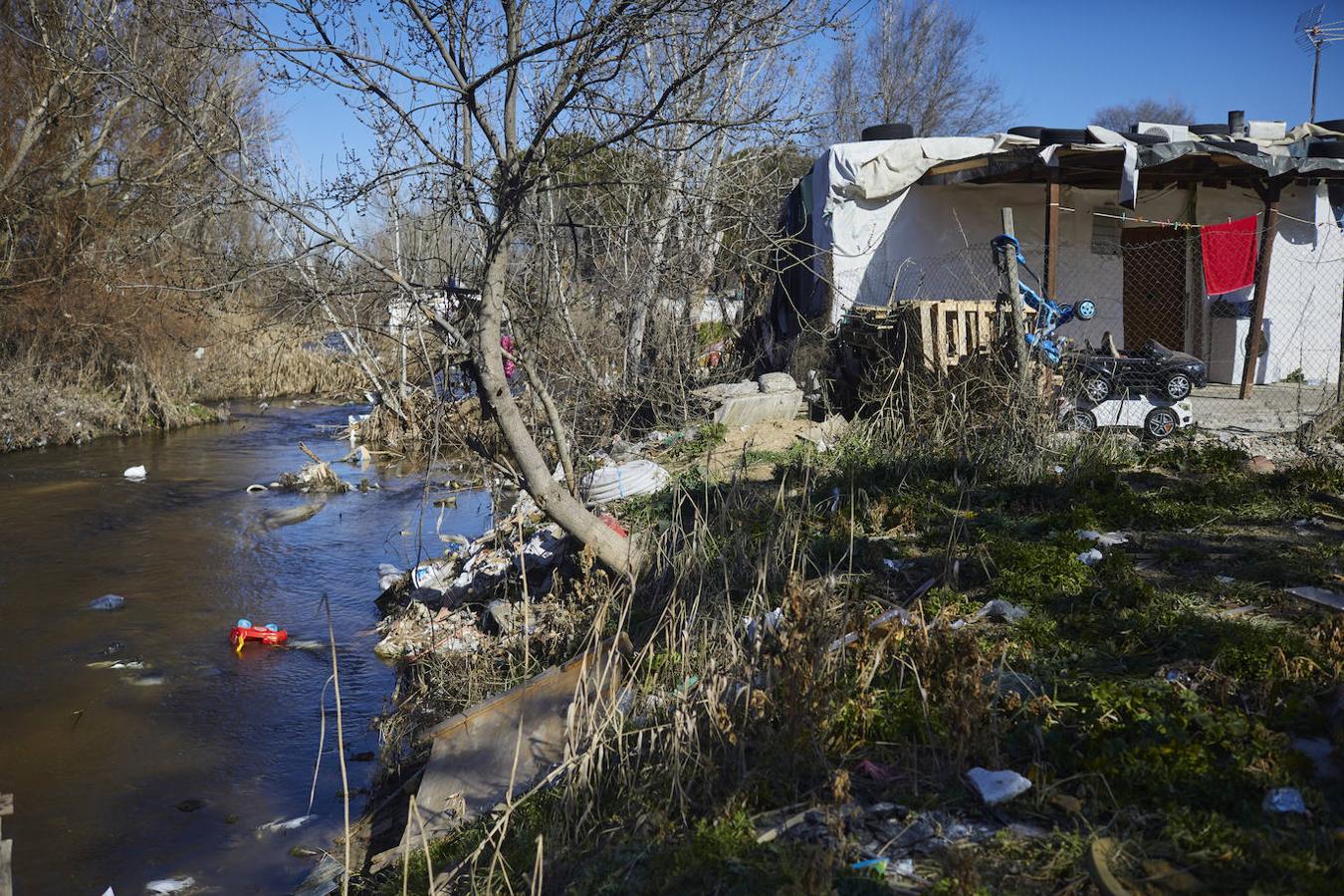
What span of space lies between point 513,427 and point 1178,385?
612 cm

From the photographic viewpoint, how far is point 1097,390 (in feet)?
27.2

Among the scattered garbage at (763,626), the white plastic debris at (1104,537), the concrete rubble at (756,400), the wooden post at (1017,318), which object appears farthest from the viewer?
the concrete rubble at (756,400)

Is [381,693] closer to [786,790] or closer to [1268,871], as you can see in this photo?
[786,790]

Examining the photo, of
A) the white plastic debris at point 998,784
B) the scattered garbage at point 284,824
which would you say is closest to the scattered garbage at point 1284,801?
the white plastic debris at point 998,784

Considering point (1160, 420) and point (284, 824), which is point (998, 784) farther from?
point (1160, 420)

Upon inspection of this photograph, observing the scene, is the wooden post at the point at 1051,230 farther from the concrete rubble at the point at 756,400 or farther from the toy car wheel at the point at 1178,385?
the concrete rubble at the point at 756,400

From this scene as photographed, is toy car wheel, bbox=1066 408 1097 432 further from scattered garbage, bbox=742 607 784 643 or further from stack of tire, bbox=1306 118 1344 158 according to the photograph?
stack of tire, bbox=1306 118 1344 158

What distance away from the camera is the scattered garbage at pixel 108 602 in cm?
765

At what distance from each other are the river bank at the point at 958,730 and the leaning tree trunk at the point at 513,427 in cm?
28

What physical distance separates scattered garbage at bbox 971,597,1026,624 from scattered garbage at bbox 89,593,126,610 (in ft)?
20.8

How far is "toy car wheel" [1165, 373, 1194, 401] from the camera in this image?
8.58 metres

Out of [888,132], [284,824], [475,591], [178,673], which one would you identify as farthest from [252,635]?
[888,132]

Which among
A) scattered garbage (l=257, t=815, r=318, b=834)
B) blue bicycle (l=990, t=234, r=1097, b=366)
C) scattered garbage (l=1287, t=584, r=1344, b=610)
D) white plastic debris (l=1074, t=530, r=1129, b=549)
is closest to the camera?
scattered garbage (l=1287, t=584, r=1344, b=610)

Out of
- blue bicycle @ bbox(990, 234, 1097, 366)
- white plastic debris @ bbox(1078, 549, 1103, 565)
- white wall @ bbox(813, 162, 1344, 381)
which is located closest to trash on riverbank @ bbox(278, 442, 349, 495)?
white wall @ bbox(813, 162, 1344, 381)
